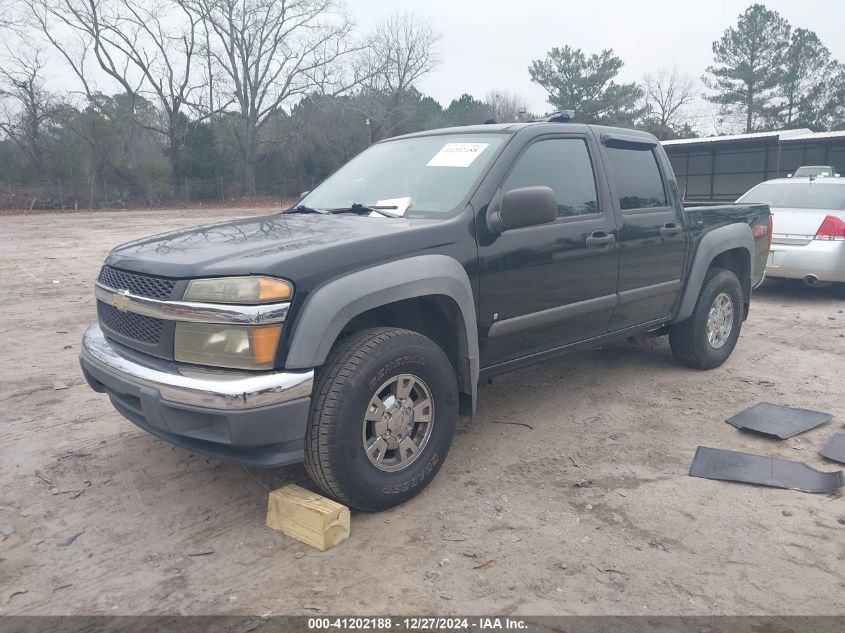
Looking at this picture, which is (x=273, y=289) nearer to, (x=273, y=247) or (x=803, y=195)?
(x=273, y=247)

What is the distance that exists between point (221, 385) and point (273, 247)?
0.71 metres

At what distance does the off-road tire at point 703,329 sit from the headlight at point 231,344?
380cm

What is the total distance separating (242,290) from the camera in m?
2.89

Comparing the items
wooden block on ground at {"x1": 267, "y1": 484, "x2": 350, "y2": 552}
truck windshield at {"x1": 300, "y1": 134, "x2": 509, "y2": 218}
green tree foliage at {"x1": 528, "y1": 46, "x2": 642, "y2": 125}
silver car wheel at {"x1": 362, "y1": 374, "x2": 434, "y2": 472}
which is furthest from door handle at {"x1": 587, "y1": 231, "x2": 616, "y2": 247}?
green tree foliage at {"x1": 528, "y1": 46, "x2": 642, "y2": 125}

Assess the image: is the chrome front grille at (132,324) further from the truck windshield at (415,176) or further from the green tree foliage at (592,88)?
the green tree foliage at (592,88)

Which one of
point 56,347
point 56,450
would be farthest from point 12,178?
point 56,450

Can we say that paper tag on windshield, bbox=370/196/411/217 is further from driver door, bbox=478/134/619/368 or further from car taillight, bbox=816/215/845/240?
car taillight, bbox=816/215/845/240

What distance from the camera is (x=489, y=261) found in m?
3.73

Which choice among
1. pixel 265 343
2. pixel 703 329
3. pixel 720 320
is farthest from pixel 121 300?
pixel 720 320

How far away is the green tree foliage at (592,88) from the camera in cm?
4769

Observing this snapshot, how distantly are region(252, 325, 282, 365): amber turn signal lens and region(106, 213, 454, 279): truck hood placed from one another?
0.24m

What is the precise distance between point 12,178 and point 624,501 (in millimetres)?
39087

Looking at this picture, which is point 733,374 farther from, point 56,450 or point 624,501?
point 56,450

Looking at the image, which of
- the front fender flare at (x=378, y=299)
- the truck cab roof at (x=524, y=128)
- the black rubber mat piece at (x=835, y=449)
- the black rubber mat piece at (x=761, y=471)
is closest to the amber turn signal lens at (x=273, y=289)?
the front fender flare at (x=378, y=299)
